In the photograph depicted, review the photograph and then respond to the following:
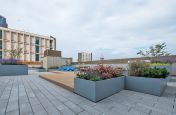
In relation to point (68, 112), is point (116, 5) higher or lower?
higher

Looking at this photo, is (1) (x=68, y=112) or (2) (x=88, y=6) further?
(2) (x=88, y=6)

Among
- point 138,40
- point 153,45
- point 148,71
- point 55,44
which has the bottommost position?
point 148,71

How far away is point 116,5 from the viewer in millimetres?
5199

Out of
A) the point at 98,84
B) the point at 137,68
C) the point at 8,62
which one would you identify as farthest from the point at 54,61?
the point at 98,84

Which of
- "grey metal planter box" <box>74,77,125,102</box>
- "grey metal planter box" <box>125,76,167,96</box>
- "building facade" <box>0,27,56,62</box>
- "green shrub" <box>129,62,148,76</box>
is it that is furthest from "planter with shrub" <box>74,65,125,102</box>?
"building facade" <box>0,27,56,62</box>

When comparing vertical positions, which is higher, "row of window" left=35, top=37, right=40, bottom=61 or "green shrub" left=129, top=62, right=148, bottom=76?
"row of window" left=35, top=37, right=40, bottom=61

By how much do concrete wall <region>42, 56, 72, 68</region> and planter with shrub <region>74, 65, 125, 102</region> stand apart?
11253 millimetres

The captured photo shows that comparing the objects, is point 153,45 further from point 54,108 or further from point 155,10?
point 54,108

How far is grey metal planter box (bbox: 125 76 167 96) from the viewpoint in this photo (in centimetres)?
312

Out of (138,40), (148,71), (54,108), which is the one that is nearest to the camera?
(54,108)

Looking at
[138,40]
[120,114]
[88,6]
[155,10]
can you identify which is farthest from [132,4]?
[138,40]

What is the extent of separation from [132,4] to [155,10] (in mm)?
1222

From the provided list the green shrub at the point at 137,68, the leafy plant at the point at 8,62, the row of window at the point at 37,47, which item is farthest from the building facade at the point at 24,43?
the green shrub at the point at 137,68

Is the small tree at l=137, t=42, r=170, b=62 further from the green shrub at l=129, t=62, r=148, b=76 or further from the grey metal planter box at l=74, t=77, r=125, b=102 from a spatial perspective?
the grey metal planter box at l=74, t=77, r=125, b=102
